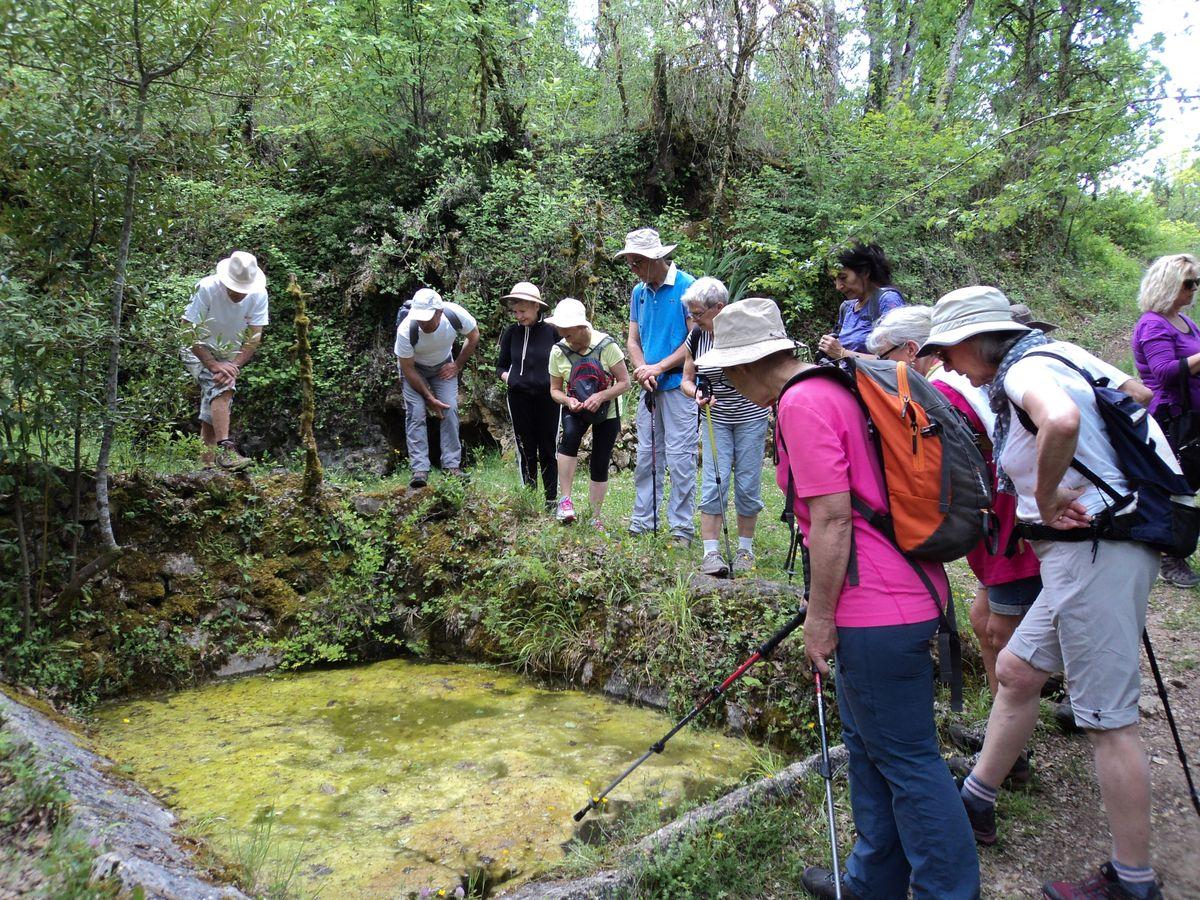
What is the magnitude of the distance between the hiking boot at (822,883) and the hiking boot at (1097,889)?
78cm

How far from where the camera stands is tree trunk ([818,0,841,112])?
1236 cm

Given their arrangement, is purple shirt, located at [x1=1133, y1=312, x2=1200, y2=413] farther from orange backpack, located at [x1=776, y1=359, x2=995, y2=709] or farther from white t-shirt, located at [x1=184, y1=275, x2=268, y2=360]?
white t-shirt, located at [x1=184, y1=275, x2=268, y2=360]

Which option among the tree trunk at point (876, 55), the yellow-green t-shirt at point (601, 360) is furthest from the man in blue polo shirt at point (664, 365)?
the tree trunk at point (876, 55)

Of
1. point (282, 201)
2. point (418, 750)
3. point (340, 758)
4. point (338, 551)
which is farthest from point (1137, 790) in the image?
point (282, 201)

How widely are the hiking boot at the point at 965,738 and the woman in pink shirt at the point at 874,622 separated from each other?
1.47 m

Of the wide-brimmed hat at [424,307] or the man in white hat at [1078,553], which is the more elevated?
the wide-brimmed hat at [424,307]

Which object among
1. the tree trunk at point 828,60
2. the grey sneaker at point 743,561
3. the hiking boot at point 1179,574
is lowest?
the hiking boot at point 1179,574

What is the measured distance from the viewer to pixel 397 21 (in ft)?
36.4

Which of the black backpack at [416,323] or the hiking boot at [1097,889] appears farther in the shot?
the black backpack at [416,323]

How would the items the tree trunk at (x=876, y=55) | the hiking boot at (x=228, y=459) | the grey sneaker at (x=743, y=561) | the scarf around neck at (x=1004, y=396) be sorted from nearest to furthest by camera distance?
1. the scarf around neck at (x=1004, y=396)
2. the grey sneaker at (x=743, y=561)
3. the hiking boot at (x=228, y=459)
4. the tree trunk at (x=876, y=55)

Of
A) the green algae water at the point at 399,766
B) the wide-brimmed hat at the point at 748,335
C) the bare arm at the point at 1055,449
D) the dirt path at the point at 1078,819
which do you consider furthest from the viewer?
the green algae water at the point at 399,766

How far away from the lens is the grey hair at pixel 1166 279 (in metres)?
4.55

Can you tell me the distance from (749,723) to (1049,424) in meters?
2.67

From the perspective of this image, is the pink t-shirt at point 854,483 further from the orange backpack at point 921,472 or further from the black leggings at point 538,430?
the black leggings at point 538,430
